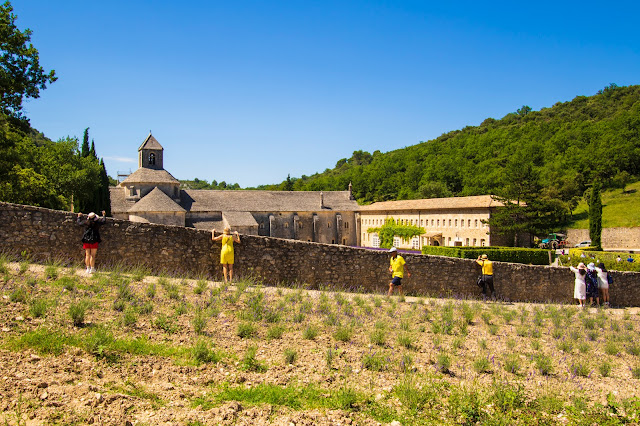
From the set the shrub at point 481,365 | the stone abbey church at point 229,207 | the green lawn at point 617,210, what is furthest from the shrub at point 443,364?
the green lawn at point 617,210

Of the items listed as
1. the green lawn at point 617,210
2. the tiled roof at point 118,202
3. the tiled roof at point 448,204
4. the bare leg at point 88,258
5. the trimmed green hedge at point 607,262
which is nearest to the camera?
the bare leg at point 88,258

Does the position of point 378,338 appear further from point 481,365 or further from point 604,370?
point 604,370

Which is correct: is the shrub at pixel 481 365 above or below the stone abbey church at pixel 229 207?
below

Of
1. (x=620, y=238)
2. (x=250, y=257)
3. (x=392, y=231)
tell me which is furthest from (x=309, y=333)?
(x=620, y=238)

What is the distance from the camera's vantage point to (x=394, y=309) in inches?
433

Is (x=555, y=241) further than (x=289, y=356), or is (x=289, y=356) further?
(x=555, y=241)

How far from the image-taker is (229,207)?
160ft

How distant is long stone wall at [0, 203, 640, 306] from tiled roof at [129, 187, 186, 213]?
3027cm

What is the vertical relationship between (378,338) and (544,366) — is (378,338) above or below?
above

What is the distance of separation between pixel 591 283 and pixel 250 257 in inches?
535

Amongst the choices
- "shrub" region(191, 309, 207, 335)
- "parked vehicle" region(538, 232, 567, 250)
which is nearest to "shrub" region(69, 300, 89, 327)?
"shrub" region(191, 309, 207, 335)

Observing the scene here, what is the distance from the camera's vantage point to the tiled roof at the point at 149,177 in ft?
147

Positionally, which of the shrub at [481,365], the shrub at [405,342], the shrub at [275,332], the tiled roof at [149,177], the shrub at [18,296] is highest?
the tiled roof at [149,177]

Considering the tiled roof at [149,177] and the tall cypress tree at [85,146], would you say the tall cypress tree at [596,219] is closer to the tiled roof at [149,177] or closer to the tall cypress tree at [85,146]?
the tiled roof at [149,177]
